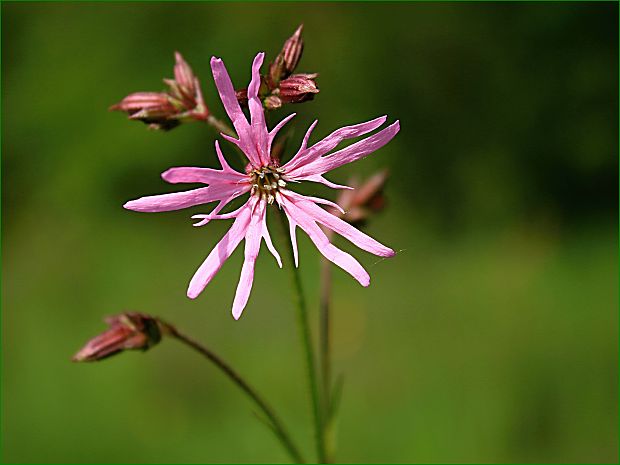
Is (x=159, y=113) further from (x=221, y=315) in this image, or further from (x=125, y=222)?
(x=125, y=222)

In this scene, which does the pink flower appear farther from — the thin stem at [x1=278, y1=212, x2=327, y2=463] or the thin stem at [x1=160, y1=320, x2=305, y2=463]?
the thin stem at [x1=160, y1=320, x2=305, y2=463]

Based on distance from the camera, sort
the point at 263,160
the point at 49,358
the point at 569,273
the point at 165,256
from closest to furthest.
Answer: the point at 263,160 < the point at 49,358 < the point at 569,273 < the point at 165,256

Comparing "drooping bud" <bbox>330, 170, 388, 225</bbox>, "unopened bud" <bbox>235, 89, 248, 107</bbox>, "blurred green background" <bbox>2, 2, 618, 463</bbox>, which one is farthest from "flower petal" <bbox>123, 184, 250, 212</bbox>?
"blurred green background" <bbox>2, 2, 618, 463</bbox>

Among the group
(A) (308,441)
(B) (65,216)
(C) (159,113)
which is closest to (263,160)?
(C) (159,113)

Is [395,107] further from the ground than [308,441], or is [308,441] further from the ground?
[395,107]

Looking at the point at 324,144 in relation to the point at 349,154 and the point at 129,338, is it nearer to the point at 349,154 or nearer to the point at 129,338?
the point at 349,154

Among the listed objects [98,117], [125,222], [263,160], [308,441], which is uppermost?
[98,117]

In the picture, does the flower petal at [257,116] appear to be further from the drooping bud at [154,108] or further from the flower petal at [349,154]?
the drooping bud at [154,108]
